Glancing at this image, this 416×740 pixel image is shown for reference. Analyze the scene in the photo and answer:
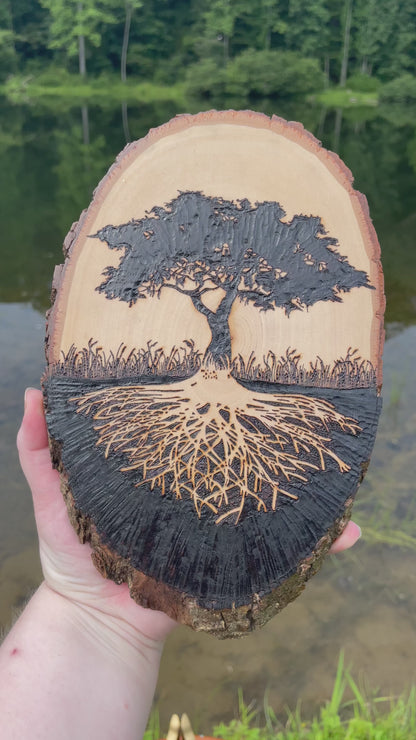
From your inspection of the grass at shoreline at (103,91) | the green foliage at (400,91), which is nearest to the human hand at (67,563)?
the grass at shoreline at (103,91)

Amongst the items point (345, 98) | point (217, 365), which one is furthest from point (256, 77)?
point (217, 365)

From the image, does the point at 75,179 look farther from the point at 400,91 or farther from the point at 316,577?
the point at 400,91

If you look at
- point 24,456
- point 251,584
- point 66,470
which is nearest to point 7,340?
point 24,456

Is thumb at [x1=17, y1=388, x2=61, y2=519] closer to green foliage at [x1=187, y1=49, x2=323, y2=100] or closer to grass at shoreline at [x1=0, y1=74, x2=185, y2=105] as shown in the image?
green foliage at [x1=187, y1=49, x2=323, y2=100]

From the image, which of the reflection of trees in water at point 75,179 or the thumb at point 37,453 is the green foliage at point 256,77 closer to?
the reflection of trees in water at point 75,179

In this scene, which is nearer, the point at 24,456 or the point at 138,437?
the point at 138,437

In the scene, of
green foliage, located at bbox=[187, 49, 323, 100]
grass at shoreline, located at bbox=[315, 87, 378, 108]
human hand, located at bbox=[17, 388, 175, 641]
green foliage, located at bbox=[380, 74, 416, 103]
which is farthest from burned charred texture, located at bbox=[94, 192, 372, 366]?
green foliage, located at bbox=[380, 74, 416, 103]

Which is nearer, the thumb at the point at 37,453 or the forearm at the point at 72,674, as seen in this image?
the forearm at the point at 72,674

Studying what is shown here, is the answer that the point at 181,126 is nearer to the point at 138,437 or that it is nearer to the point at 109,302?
the point at 109,302
